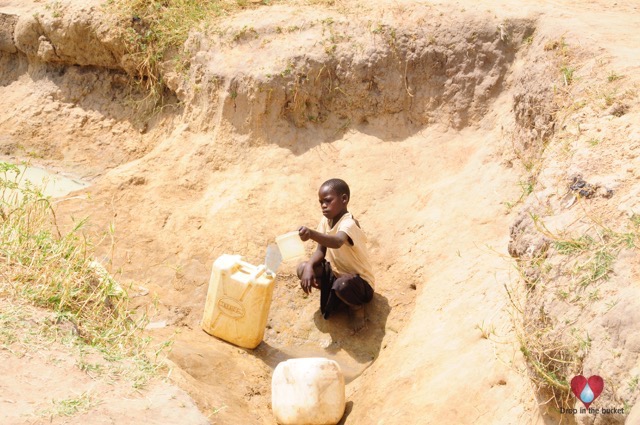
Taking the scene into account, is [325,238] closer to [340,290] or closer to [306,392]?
[340,290]

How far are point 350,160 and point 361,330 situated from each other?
5.60ft

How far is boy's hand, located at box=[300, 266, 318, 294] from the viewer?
16.9 feet

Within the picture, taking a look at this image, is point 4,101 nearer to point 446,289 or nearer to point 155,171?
point 155,171

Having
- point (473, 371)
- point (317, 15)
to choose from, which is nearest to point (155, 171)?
point (317, 15)

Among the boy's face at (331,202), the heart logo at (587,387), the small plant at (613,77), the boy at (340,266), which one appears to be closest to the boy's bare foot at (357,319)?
the boy at (340,266)

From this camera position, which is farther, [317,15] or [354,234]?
[317,15]

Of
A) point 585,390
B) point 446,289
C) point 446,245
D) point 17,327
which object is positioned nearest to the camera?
point 585,390

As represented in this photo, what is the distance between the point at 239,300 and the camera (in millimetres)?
4984

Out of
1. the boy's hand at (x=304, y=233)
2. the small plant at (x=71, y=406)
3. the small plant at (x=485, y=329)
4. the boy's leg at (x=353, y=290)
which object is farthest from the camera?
the boy's leg at (x=353, y=290)

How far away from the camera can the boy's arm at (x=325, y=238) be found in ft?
15.3

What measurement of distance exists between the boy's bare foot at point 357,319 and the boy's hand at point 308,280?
335 millimetres

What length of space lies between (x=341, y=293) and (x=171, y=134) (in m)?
2.86

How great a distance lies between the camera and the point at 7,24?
28.0ft

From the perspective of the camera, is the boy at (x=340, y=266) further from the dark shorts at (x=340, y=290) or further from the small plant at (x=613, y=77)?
the small plant at (x=613, y=77)
